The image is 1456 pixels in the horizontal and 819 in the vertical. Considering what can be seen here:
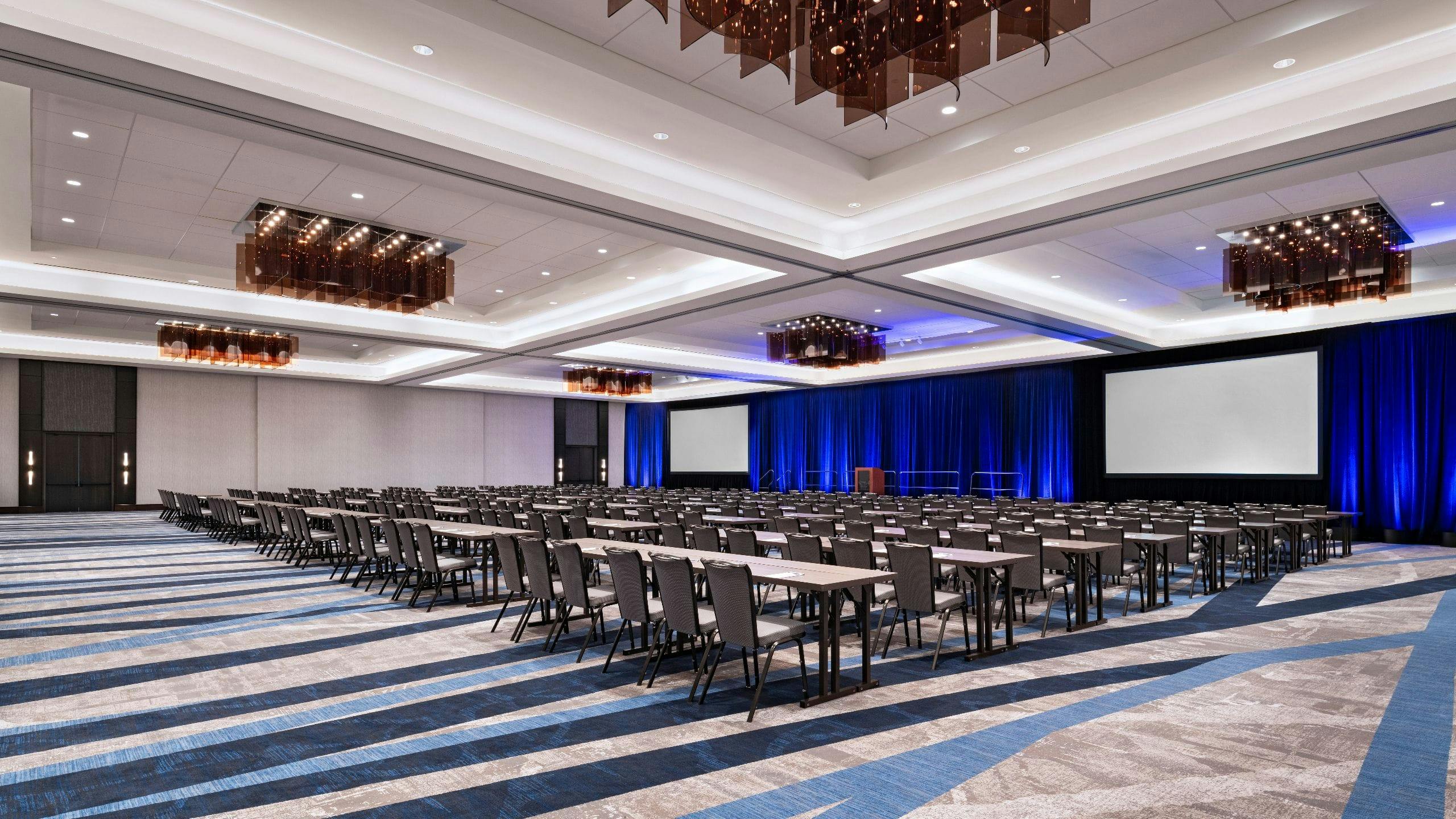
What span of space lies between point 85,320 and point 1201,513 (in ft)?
67.2

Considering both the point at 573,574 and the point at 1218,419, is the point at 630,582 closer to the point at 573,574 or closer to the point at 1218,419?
the point at 573,574

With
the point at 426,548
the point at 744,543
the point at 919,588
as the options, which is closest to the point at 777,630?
the point at 919,588

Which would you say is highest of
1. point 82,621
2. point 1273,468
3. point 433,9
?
point 433,9

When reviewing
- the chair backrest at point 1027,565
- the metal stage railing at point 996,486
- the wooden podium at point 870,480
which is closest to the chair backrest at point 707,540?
the chair backrest at point 1027,565

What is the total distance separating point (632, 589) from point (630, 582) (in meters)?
0.04

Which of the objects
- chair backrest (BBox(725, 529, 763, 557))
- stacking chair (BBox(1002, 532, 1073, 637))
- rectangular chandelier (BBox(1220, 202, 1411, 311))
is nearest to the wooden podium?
rectangular chandelier (BBox(1220, 202, 1411, 311))

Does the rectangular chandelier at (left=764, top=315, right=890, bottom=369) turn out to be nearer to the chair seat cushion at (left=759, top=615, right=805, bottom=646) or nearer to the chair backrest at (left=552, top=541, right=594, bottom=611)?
the chair backrest at (left=552, top=541, right=594, bottom=611)

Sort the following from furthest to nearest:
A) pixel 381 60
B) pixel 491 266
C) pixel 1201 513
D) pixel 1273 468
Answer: pixel 1273 468, pixel 491 266, pixel 1201 513, pixel 381 60

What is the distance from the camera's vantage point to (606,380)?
2062 centimetres

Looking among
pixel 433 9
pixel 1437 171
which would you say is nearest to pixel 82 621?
pixel 433 9

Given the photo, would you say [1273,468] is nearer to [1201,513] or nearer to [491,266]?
[1201,513]

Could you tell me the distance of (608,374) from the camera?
Result: 20.6 meters

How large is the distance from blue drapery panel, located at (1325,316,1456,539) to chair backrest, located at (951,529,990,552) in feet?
38.4

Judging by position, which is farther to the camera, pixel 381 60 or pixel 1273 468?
pixel 1273 468
